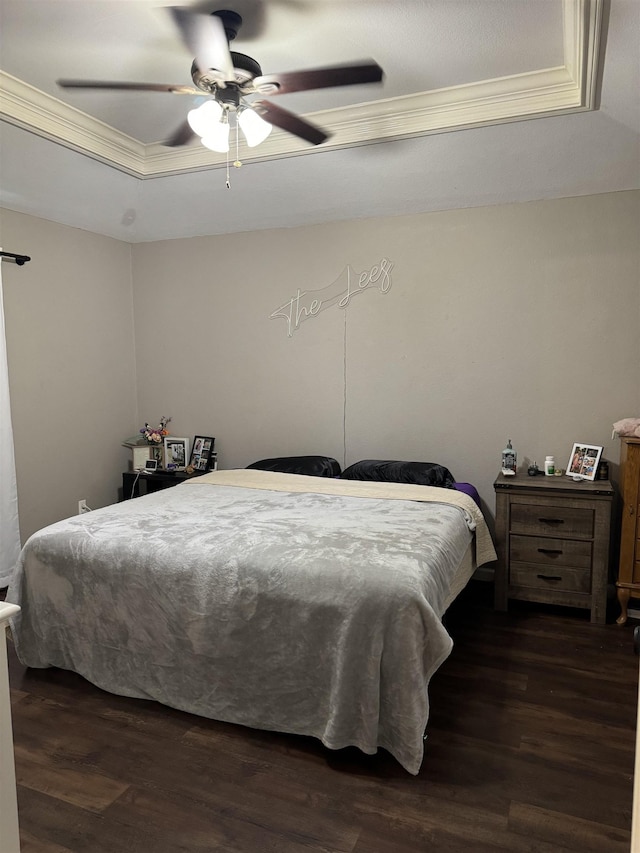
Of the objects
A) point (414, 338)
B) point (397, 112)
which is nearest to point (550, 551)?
point (414, 338)

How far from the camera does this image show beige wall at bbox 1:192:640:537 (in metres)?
3.62

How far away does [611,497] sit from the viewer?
3.20m

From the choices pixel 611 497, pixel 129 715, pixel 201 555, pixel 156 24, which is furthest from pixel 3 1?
pixel 611 497

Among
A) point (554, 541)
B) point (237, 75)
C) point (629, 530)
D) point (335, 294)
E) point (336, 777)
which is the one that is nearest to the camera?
point (336, 777)

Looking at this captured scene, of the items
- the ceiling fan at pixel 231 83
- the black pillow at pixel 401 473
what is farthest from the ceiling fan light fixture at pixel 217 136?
the black pillow at pixel 401 473

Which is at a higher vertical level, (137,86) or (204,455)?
(137,86)

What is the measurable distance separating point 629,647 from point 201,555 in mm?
2148

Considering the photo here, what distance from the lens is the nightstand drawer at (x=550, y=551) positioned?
10.8 feet

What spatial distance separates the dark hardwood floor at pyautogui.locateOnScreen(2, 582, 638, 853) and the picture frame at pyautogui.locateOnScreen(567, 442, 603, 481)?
1.11 metres

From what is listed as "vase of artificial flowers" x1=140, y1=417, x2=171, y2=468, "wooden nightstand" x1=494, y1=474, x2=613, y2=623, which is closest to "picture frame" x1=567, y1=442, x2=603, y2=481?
"wooden nightstand" x1=494, y1=474, x2=613, y2=623

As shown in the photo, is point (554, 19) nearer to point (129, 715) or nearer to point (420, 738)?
point (420, 738)

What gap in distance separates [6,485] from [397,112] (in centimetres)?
307

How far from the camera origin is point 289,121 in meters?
2.48

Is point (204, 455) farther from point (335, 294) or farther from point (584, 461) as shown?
point (584, 461)
